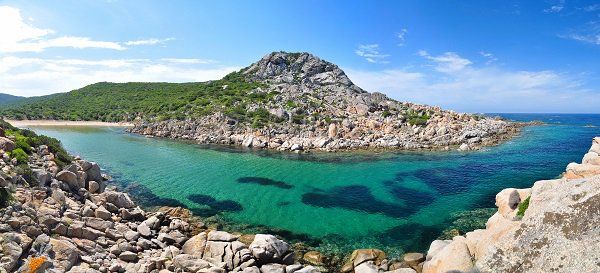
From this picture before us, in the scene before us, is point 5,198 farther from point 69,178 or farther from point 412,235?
point 412,235

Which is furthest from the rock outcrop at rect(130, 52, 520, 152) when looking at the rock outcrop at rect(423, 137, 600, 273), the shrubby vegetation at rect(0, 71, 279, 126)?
the rock outcrop at rect(423, 137, 600, 273)

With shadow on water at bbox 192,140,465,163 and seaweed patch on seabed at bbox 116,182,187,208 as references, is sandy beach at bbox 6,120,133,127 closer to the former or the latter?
shadow on water at bbox 192,140,465,163

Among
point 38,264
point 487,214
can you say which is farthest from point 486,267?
point 38,264

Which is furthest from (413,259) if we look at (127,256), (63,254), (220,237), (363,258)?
(63,254)

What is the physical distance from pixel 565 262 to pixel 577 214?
238 centimetres

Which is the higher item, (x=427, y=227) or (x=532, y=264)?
(x=532, y=264)

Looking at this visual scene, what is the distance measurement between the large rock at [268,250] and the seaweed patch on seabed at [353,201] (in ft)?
41.9

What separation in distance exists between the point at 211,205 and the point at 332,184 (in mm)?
16323

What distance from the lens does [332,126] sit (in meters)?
81.5

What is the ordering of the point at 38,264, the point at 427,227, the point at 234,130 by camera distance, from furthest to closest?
the point at 234,130
the point at 427,227
the point at 38,264

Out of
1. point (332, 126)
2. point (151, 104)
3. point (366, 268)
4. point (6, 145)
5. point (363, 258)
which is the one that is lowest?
point (363, 258)

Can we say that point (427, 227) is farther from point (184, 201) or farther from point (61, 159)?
point (61, 159)

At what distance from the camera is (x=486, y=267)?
51.9ft

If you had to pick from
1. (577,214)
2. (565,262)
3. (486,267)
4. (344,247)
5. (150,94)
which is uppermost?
(150,94)
